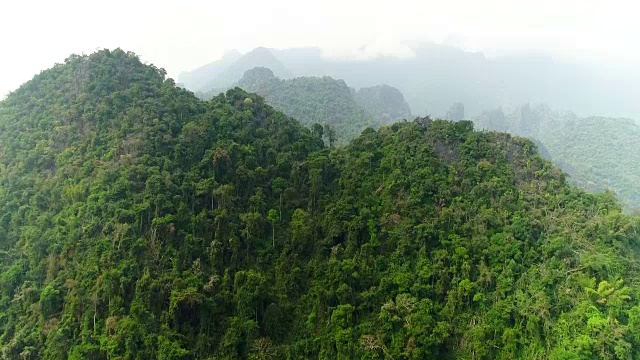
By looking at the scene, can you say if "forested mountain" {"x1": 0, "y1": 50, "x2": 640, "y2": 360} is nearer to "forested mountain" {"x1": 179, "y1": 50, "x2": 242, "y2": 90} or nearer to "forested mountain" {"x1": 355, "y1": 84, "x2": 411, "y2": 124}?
"forested mountain" {"x1": 355, "y1": 84, "x2": 411, "y2": 124}

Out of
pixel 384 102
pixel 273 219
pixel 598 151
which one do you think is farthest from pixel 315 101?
pixel 598 151

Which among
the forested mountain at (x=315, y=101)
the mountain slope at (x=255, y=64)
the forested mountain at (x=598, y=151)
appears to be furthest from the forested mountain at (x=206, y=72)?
the forested mountain at (x=598, y=151)

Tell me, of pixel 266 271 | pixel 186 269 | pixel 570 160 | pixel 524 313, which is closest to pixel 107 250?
pixel 186 269

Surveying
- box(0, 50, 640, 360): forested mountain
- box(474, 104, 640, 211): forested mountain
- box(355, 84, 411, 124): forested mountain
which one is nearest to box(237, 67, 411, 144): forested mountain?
box(355, 84, 411, 124): forested mountain

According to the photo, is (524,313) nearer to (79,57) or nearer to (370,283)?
(370,283)

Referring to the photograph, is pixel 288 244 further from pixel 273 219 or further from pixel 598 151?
pixel 598 151

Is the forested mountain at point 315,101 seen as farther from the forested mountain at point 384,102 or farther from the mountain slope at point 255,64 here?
the mountain slope at point 255,64
